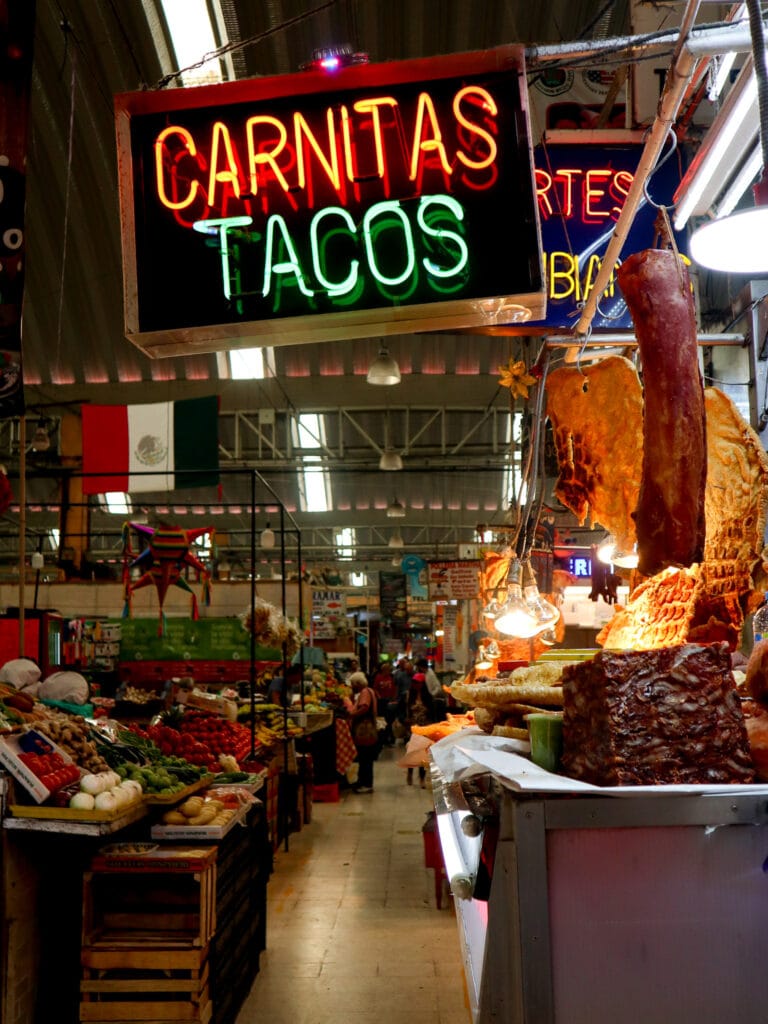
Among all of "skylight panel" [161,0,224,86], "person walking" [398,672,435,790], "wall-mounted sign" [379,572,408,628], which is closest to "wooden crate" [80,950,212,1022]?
"skylight panel" [161,0,224,86]

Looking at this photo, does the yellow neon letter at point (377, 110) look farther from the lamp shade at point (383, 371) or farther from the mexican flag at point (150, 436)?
the lamp shade at point (383, 371)

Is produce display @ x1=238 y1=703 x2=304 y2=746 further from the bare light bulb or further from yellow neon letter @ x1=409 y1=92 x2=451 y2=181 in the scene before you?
yellow neon letter @ x1=409 y1=92 x2=451 y2=181

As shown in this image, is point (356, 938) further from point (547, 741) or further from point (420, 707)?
point (420, 707)

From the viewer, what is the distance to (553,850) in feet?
Result: 5.98

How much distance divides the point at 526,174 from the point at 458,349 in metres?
13.7

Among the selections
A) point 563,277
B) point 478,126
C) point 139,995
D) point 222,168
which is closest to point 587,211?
point 563,277

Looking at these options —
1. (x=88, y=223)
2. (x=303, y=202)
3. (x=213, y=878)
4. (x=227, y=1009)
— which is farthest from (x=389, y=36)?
(x=227, y=1009)

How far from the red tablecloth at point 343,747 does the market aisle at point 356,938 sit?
2908 millimetres

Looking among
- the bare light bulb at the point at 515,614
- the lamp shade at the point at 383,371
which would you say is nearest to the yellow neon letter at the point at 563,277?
the bare light bulb at the point at 515,614

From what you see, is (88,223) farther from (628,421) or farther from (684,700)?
(684,700)

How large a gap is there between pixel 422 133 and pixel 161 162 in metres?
0.92

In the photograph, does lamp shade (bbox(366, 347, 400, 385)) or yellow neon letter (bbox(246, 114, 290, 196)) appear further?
Answer: lamp shade (bbox(366, 347, 400, 385))

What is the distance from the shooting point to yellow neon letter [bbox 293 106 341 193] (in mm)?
2998

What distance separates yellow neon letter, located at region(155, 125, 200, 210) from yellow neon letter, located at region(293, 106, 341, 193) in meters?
0.37
